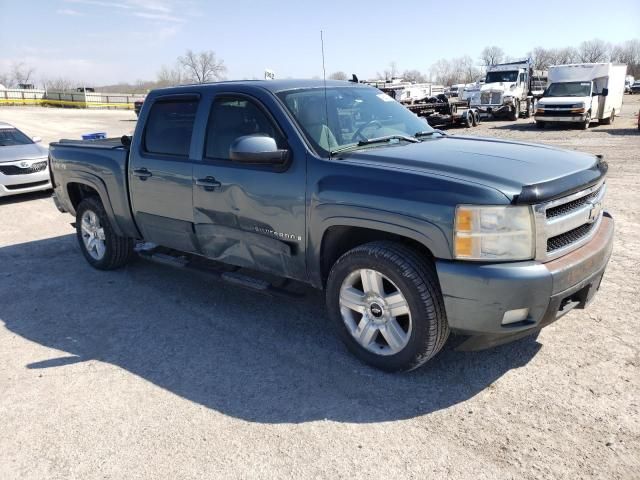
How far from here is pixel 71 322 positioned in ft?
15.0

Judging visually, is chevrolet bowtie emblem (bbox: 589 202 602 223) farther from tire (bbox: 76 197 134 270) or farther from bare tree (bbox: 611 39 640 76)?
bare tree (bbox: 611 39 640 76)

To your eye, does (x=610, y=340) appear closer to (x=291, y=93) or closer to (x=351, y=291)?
(x=351, y=291)

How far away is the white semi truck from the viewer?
91.4ft

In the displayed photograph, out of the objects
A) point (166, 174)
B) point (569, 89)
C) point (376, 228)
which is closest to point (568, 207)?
point (376, 228)

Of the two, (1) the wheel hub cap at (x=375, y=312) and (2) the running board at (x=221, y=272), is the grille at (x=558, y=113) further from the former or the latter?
(1) the wheel hub cap at (x=375, y=312)

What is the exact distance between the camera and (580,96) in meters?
23.3

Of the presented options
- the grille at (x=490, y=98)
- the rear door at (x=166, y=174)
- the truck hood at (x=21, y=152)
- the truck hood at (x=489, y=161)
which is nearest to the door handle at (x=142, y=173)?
the rear door at (x=166, y=174)

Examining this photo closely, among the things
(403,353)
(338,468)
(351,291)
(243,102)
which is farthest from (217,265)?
(338,468)

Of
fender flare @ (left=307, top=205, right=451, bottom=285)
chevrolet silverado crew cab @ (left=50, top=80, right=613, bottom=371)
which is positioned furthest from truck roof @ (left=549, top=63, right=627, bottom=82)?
fender flare @ (left=307, top=205, right=451, bottom=285)

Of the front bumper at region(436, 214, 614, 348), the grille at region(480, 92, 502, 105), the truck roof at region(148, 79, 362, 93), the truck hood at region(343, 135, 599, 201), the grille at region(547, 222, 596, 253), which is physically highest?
the truck roof at region(148, 79, 362, 93)

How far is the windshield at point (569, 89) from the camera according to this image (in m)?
23.5

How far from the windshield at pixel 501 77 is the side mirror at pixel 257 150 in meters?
28.8

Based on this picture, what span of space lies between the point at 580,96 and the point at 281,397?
79.7ft

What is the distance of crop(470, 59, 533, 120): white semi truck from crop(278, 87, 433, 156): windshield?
2524cm
